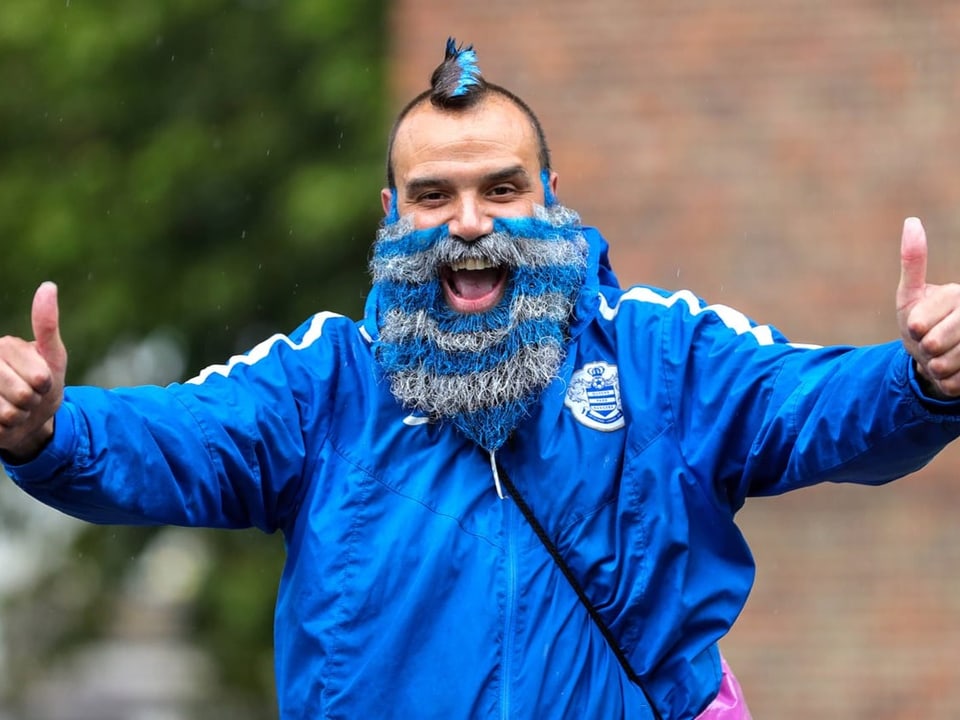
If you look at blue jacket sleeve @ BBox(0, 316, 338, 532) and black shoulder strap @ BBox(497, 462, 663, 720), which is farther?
black shoulder strap @ BBox(497, 462, 663, 720)

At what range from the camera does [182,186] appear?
1015cm

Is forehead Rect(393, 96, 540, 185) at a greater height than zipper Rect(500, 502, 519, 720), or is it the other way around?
forehead Rect(393, 96, 540, 185)

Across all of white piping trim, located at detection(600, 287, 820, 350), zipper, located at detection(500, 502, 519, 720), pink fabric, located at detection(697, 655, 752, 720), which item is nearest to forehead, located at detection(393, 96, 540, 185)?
white piping trim, located at detection(600, 287, 820, 350)

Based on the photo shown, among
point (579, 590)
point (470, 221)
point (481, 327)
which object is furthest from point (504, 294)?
point (579, 590)

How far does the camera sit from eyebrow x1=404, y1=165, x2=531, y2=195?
406 cm

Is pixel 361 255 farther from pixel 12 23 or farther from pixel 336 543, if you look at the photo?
pixel 336 543

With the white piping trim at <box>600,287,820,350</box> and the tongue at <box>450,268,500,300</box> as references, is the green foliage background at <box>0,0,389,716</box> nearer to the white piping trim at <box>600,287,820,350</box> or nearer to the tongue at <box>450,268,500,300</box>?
the tongue at <box>450,268,500,300</box>

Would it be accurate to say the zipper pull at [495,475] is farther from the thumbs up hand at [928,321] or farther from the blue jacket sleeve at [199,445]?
the thumbs up hand at [928,321]

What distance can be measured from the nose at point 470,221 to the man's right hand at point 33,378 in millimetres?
1036

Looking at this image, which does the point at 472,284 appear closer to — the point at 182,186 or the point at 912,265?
the point at 912,265

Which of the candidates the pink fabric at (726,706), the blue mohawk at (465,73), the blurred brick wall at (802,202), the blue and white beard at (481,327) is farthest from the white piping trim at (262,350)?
the blurred brick wall at (802,202)

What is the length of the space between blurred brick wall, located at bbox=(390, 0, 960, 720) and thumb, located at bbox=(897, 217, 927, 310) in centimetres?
415

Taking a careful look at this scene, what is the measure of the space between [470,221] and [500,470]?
23.6 inches

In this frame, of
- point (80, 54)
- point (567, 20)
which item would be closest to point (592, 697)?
point (567, 20)
